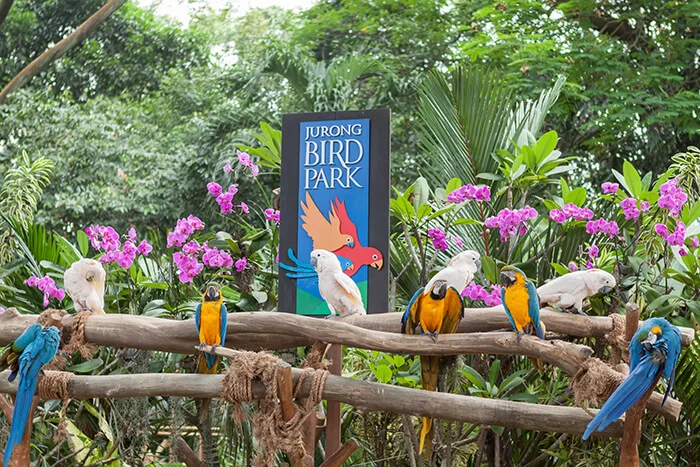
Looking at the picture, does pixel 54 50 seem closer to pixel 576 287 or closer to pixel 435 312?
pixel 435 312

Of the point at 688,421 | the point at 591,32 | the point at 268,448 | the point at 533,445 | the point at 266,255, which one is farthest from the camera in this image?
the point at 591,32

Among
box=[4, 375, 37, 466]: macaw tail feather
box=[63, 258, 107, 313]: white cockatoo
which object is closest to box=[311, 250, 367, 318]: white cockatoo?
box=[63, 258, 107, 313]: white cockatoo

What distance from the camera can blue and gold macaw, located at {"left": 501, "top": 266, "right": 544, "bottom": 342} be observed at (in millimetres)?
2646

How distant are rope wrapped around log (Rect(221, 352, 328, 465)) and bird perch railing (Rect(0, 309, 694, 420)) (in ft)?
0.48

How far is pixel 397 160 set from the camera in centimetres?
901

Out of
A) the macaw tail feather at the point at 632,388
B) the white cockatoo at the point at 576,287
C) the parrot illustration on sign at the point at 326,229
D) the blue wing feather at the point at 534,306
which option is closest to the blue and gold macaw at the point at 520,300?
the blue wing feather at the point at 534,306

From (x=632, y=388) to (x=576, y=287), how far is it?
673 millimetres

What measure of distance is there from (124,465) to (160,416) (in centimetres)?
47

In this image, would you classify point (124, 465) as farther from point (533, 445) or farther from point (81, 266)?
point (533, 445)

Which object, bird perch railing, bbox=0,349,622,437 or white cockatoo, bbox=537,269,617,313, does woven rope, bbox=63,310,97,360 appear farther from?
white cockatoo, bbox=537,269,617,313

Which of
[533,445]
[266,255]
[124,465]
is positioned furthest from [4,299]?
[533,445]

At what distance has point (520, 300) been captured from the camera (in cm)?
266

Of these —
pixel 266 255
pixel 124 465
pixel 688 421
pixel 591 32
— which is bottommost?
pixel 124 465

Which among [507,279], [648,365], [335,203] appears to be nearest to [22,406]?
[335,203]
